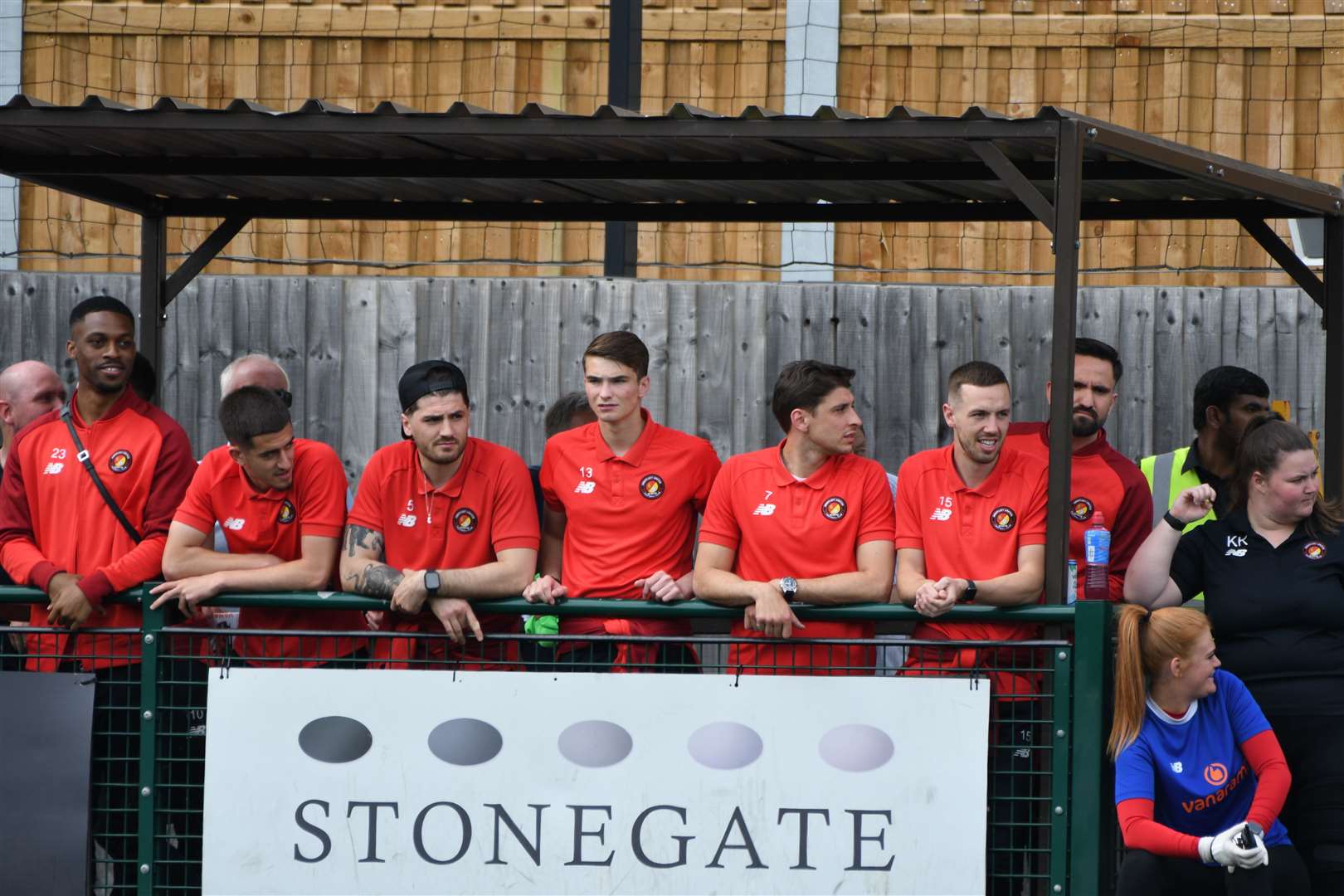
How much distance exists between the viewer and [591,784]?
16.8ft

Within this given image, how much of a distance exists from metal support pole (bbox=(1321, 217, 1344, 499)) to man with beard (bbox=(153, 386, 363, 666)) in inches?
146

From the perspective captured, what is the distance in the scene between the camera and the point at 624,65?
8070 mm

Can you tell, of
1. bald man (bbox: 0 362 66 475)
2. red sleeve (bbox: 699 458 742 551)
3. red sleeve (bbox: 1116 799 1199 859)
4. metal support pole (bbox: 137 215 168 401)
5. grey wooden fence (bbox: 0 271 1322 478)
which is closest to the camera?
red sleeve (bbox: 1116 799 1199 859)

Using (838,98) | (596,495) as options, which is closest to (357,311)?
(838,98)

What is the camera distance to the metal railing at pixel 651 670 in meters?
5.05

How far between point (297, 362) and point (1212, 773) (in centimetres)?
576


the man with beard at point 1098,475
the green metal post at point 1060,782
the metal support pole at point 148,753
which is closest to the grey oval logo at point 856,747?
the green metal post at point 1060,782

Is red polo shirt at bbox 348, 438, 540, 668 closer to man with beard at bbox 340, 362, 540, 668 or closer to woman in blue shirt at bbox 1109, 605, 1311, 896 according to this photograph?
man with beard at bbox 340, 362, 540, 668

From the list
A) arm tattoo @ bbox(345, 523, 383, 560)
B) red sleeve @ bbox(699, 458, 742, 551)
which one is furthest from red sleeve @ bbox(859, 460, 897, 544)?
arm tattoo @ bbox(345, 523, 383, 560)

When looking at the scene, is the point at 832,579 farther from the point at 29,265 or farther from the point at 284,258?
the point at 29,265

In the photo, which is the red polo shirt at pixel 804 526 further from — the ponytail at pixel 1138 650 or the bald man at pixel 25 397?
the bald man at pixel 25 397

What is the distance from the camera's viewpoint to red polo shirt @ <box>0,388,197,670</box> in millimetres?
5469

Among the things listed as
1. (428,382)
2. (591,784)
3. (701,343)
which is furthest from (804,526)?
(701,343)

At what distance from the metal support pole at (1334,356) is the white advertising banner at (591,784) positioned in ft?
6.91
